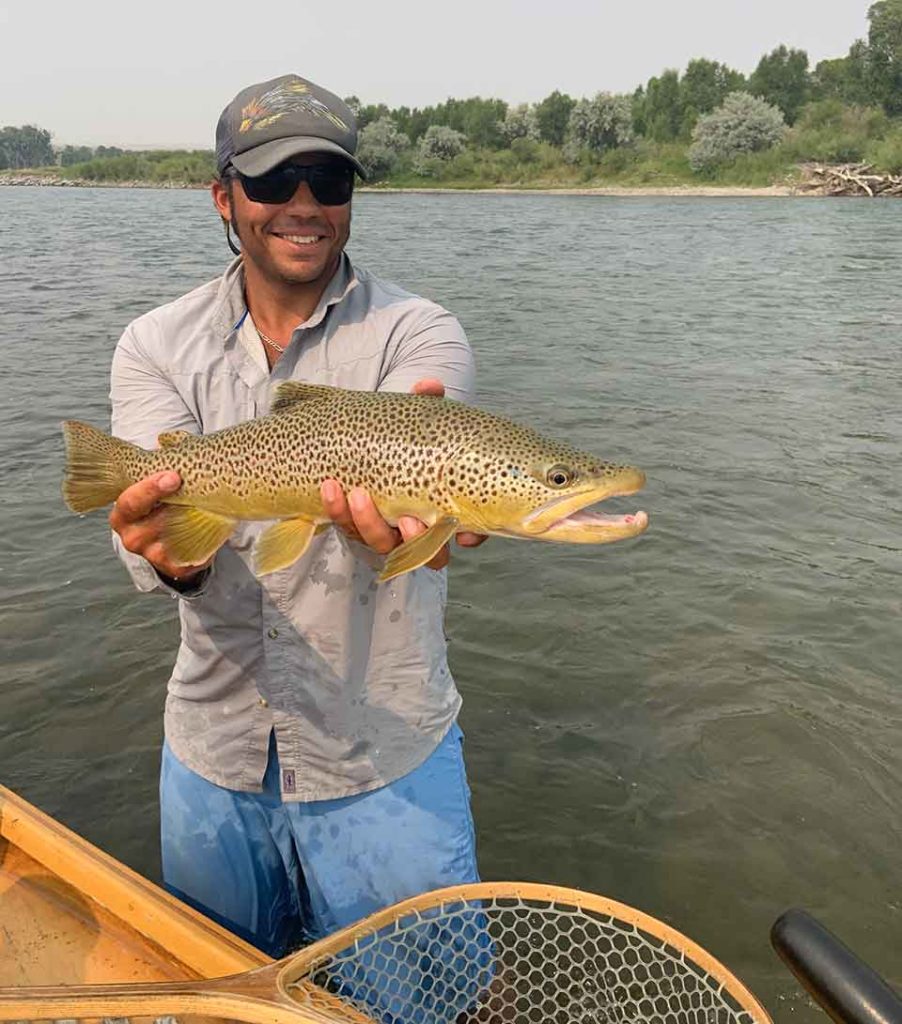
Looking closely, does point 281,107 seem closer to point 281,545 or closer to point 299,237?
point 299,237

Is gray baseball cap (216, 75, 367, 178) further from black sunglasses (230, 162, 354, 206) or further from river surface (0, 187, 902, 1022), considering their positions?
river surface (0, 187, 902, 1022)

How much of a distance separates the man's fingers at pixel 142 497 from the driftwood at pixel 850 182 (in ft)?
211

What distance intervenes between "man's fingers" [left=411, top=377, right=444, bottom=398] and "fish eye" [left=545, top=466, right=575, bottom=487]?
0.45 meters

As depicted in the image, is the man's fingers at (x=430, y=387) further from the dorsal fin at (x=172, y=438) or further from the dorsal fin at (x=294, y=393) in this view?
the dorsal fin at (x=172, y=438)

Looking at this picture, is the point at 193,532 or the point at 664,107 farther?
the point at 664,107

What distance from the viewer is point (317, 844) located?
296 centimetres

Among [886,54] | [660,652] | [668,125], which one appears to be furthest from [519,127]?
[660,652]

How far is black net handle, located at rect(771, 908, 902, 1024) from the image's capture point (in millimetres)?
1915

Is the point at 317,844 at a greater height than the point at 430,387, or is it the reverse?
the point at 430,387

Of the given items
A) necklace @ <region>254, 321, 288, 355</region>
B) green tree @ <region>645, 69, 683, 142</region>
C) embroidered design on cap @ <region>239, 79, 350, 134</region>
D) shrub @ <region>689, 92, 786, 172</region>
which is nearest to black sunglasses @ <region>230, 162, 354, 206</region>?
embroidered design on cap @ <region>239, 79, 350, 134</region>

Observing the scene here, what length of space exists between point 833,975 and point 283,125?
280 centimetres

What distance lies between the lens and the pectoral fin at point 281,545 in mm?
2627

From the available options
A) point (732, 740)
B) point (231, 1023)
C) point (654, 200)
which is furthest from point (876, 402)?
point (654, 200)

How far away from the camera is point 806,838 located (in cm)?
500
